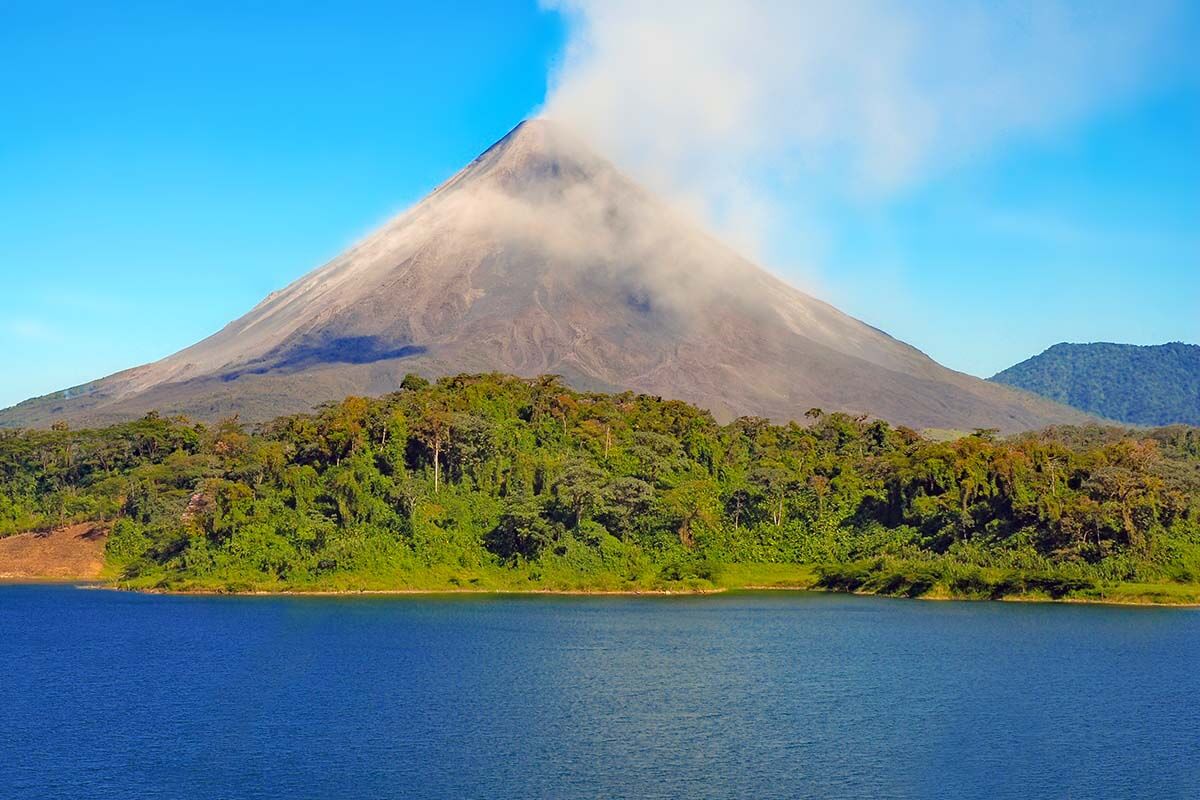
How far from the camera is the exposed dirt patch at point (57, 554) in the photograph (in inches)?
2849

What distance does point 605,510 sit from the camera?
66750 mm

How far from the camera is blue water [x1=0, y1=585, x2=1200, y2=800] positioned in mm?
25875

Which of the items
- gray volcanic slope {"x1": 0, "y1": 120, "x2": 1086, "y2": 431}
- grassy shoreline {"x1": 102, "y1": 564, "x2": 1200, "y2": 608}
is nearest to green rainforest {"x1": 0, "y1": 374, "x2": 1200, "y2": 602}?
grassy shoreline {"x1": 102, "y1": 564, "x2": 1200, "y2": 608}

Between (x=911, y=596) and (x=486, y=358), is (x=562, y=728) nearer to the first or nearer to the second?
(x=911, y=596)

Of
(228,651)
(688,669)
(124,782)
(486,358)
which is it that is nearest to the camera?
(124,782)

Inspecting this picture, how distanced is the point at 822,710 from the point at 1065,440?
8013 centimetres

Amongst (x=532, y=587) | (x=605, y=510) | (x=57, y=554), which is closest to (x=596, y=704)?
(x=532, y=587)

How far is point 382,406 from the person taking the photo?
241 ft

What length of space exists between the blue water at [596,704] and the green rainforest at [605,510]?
9423 millimetres

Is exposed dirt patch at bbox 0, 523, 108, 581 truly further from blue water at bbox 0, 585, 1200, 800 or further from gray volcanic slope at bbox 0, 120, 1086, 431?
gray volcanic slope at bbox 0, 120, 1086, 431

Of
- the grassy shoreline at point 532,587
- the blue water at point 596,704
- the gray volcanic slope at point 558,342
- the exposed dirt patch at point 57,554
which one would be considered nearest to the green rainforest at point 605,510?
the grassy shoreline at point 532,587

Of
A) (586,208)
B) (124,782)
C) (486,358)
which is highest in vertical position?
(586,208)

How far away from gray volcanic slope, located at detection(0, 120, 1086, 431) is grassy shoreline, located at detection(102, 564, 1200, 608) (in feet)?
287

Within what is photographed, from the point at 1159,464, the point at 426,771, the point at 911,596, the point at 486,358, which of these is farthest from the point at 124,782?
the point at 486,358
